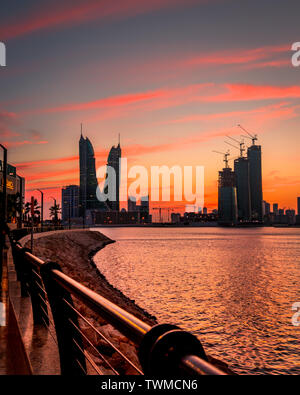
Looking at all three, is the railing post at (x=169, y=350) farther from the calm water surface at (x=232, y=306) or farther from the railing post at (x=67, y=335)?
the calm water surface at (x=232, y=306)

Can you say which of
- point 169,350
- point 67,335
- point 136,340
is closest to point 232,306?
point 67,335

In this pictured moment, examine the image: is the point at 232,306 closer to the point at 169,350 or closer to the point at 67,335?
the point at 67,335

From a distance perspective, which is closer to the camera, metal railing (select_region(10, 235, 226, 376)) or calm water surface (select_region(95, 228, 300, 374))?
metal railing (select_region(10, 235, 226, 376))

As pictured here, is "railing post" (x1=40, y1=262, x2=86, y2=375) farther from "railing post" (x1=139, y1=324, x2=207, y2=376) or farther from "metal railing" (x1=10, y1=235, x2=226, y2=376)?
"railing post" (x1=139, y1=324, x2=207, y2=376)

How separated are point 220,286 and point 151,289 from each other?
22.6 ft

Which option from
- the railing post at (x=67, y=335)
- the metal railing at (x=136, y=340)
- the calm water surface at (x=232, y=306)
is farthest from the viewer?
the calm water surface at (x=232, y=306)

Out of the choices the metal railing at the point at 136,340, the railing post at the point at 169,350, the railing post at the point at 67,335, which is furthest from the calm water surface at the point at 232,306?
the railing post at the point at 169,350

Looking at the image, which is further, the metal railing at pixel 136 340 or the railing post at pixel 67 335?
the railing post at pixel 67 335

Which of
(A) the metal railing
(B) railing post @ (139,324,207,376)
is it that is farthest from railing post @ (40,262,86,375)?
(B) railing post @ (139,324,207,376)

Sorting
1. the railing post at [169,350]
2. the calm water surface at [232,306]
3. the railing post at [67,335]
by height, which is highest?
the railing post at [169,350]

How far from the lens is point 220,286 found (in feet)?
111
